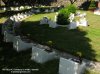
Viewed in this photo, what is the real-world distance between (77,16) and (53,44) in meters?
18.0

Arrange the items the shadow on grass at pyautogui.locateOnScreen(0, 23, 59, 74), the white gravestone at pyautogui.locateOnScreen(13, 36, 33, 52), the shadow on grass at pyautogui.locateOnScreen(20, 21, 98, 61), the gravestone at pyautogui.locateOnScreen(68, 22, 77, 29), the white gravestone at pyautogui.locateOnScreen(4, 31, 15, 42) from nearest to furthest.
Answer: the shadow on grass at pyautogui.locateOnScreen(0, 23, 59, 74) → the white gravestone at pyautogui.locateOnScreen(13, 36, 33, 52) → the shadow on grass at pyautogui.locateOnScreen(20, 21, 98, 61) → the white gravestone at pyautogui.locateOnScreen(4, 31, 15, 42) → the gravestone at pyautogui.locateOnScreen(68, 22, 77, 29)

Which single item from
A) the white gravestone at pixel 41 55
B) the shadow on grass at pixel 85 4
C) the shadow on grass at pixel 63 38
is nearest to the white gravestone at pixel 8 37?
the shadow on grass at pixel 63 38

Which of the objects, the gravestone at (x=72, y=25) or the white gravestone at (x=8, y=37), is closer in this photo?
Answer: the white gravestone at (x=8, y=37)

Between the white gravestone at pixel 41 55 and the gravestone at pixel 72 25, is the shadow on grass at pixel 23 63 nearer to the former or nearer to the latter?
the white gravestone at pixel 41 55

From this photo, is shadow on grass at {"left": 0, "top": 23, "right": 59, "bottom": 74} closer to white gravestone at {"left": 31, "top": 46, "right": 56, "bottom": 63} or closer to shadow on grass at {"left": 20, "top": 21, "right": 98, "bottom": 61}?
white gravestone at {"left": 31, "top": 46, "right": 56, "bottom": 63}

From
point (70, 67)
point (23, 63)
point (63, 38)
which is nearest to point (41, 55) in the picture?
point (23, 63)

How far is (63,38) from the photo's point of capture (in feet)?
76.6

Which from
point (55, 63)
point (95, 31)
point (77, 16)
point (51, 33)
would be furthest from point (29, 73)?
point (77, 16)

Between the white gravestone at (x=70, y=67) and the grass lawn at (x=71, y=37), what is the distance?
3388 mm

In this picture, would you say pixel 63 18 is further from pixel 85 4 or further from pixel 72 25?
pixel 85 4

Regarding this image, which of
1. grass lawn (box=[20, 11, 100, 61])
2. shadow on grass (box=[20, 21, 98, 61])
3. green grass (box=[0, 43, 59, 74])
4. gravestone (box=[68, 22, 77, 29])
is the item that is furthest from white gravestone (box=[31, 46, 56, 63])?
gravestone (box=[68, 22, 77, 29])

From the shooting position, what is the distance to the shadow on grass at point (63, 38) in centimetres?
1928

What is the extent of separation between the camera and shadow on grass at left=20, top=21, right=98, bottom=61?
1928 centimetres

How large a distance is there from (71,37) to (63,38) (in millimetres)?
886
